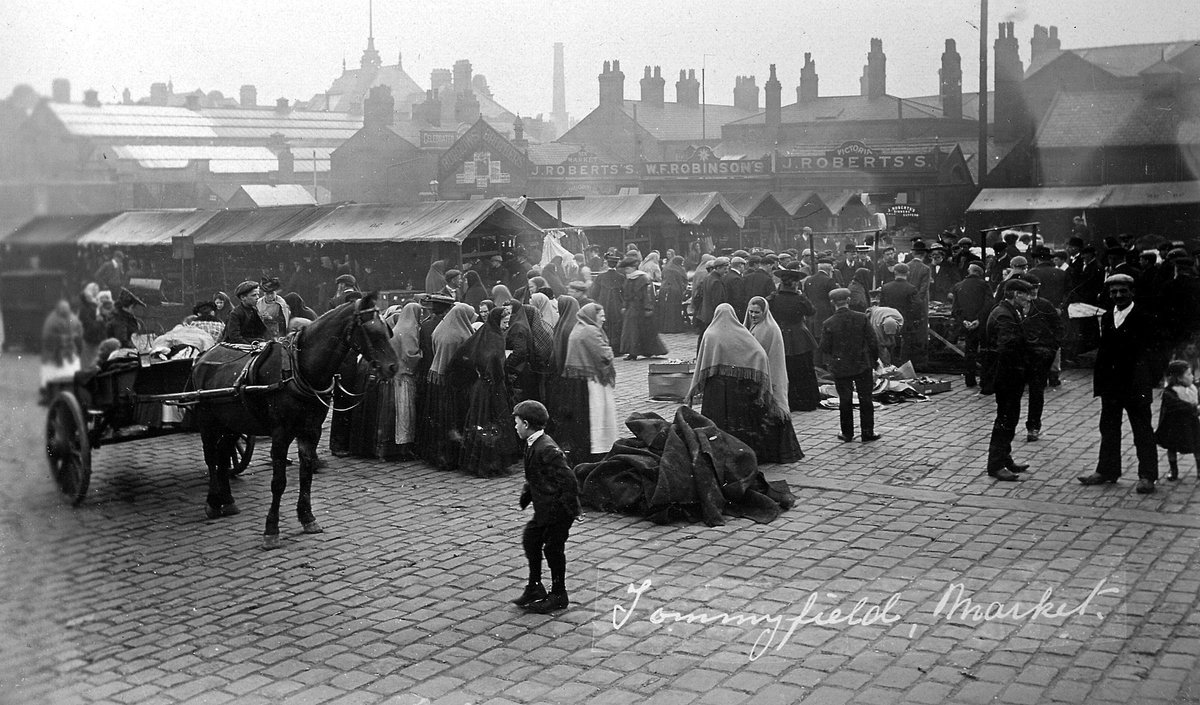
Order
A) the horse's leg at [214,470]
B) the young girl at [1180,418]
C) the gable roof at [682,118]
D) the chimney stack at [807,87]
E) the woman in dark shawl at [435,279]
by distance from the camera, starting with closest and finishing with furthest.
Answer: the horse's leg at [214,470]
the young girl at [1180,418]
the woman in dark shawl at [435,279]
the gable roof at [682,118]
the chimney stack at [807,87]

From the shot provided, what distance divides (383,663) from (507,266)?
1924cm

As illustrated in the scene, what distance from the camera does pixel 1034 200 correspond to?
32.1 m

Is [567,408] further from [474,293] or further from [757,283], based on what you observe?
[474,293]

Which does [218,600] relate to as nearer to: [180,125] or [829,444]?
[180,125]

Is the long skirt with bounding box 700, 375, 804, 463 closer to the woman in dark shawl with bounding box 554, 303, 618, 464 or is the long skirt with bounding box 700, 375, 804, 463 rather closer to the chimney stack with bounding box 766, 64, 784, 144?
the woman in dark shawl with bounding box 554, 303, 618, 464

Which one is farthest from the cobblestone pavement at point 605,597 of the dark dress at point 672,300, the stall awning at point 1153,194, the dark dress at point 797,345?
the stall awning at point 1153,194

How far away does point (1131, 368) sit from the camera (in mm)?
8719

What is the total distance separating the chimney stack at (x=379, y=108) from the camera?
28.8 meters

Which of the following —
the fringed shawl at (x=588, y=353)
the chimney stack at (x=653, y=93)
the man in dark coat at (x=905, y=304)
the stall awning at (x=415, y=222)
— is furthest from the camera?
the chimney stack at (x=653, y=93)

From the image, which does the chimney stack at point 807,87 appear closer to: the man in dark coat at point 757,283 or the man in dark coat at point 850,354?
the man in dark coat at point 757,283

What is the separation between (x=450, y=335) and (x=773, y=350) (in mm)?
3211

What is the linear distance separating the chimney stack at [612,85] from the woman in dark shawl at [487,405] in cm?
2084

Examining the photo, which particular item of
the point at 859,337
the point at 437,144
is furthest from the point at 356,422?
the point at 437,144

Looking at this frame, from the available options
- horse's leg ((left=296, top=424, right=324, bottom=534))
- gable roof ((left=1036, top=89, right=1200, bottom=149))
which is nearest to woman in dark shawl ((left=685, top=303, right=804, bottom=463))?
horse's leg ((left=296, top=424, right=324, bottom=534))
